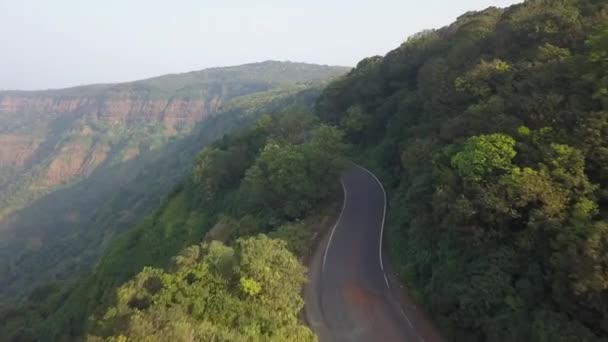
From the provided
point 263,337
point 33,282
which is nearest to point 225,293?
point 263,337

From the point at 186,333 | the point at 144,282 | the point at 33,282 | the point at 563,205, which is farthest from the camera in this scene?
the point at 33,282

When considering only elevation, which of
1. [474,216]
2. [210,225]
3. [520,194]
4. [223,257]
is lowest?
[210,225]

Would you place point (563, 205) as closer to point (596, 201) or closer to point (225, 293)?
point (596, 201)

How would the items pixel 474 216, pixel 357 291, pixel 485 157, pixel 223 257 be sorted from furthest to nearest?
pixel 357 291 → pixel 223 257 → pixel 485 157 → pixel 474 216

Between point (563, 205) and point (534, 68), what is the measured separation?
29.1 feet

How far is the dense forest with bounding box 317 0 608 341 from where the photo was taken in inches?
551

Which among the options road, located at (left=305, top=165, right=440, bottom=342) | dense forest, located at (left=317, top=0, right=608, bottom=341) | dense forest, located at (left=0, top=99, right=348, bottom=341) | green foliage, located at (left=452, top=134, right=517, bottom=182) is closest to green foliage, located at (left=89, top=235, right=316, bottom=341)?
dense forest, located at (left=0, top=99, right=348, bottom=341)

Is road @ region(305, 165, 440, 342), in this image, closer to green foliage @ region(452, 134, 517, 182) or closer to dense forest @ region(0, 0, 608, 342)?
dense forest @ region(0, 0, 608, 342)

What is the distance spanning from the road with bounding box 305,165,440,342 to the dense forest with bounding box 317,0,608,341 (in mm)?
1074

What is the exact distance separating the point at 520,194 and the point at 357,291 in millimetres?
8561

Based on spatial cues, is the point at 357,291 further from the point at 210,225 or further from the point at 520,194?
the point at 210,225

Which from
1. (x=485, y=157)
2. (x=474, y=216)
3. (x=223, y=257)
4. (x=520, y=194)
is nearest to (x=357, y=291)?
(x=474, y=216)

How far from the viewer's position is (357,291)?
2052 cm

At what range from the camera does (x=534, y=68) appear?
69.7 ft
